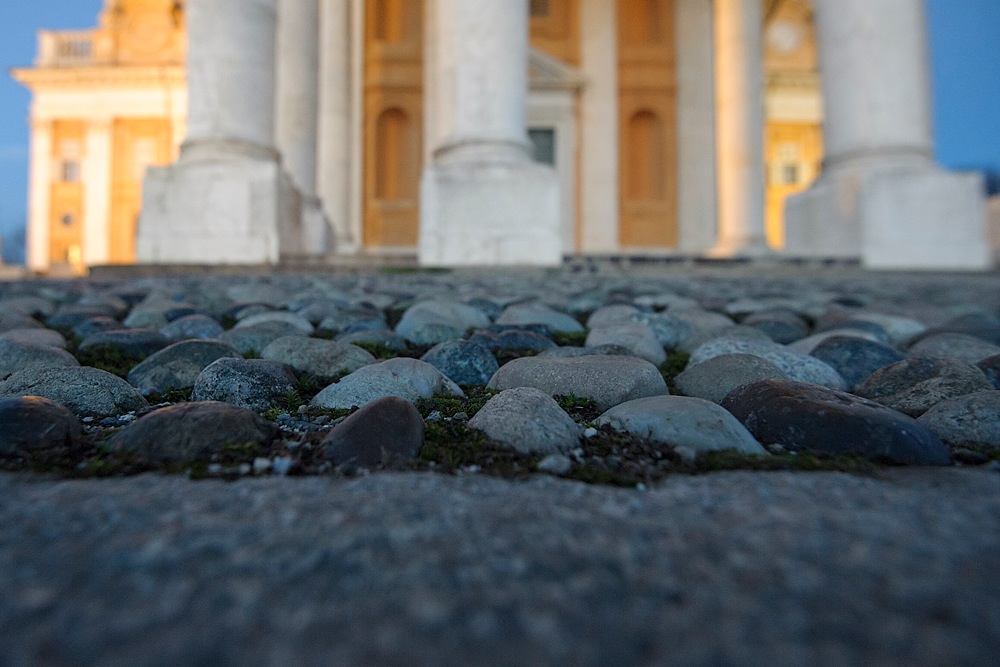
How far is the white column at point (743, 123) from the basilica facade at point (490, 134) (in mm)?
37

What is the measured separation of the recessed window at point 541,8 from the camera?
11.8 metres

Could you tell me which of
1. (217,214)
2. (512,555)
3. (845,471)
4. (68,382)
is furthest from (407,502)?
(217,214)

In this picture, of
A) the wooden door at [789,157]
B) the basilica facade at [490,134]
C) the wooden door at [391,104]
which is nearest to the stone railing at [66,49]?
the basilica facade at [490,134]

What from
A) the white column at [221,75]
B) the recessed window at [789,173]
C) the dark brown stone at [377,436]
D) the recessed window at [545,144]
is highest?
the recessed window at [789,173]

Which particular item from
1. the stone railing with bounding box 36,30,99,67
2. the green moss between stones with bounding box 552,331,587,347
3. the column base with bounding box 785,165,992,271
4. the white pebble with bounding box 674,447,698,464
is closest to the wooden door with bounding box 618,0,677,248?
the column base with bounding box 785,165,992,271

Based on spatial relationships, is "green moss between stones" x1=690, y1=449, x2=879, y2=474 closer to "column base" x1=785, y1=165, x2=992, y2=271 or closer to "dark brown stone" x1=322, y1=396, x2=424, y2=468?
"dark brown stone" x1=322, y1=396, x2=424, y2=468

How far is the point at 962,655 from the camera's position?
37 centimetres

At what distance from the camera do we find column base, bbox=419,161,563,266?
5.34 m

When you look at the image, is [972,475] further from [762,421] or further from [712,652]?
[712,652]

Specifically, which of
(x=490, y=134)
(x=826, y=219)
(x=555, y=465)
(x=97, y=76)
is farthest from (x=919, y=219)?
(x=97, y=76)

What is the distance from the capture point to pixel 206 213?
5.43 meters

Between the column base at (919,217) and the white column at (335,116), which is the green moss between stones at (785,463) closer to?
the column base at (919,217)

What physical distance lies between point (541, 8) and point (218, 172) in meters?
8.99

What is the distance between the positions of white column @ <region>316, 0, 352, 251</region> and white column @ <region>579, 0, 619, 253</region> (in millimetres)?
4478
